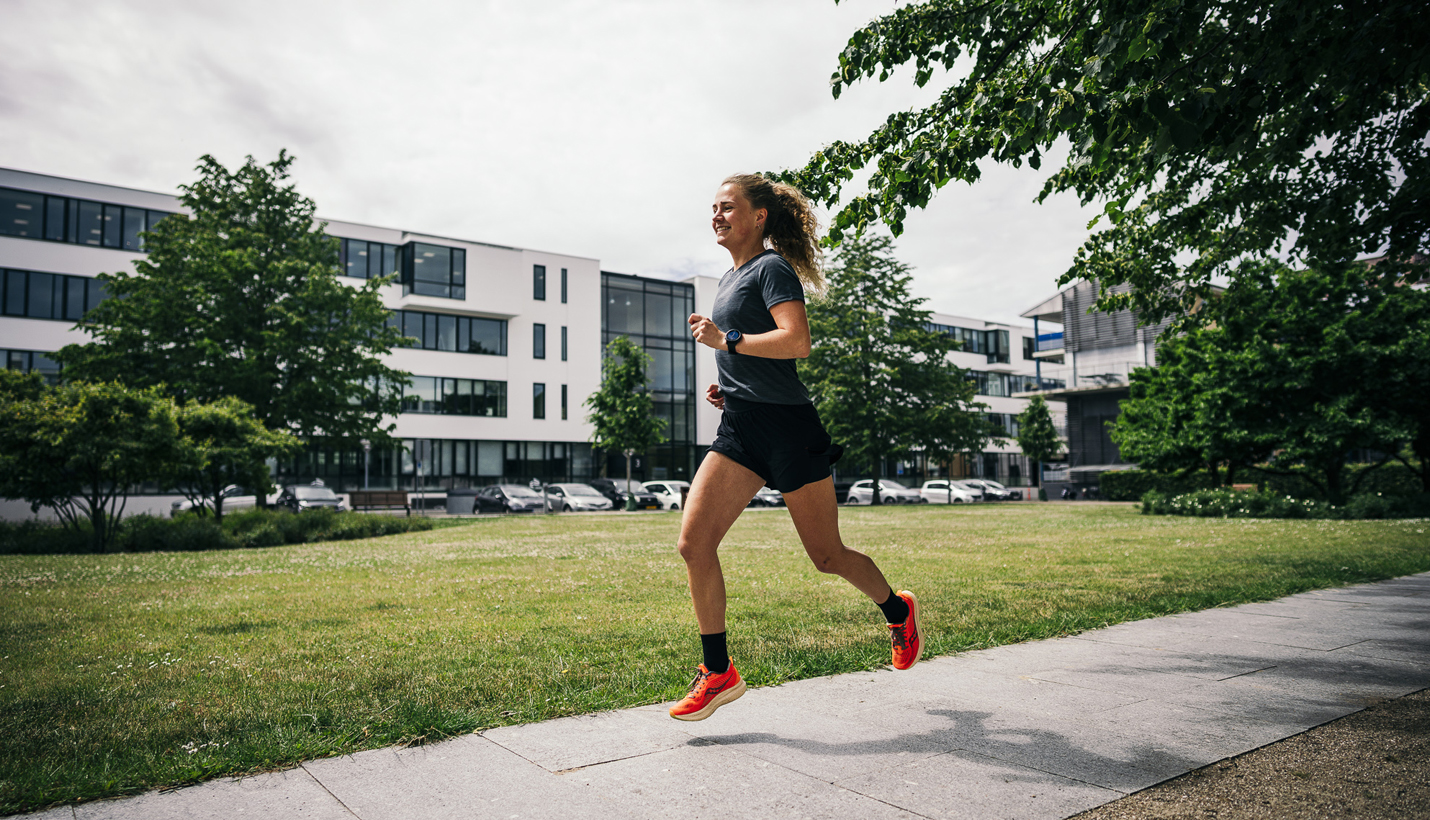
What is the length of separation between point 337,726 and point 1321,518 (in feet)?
74.7

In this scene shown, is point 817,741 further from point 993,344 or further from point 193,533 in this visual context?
point 993,344

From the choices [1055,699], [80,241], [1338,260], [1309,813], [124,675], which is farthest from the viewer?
[80,241]

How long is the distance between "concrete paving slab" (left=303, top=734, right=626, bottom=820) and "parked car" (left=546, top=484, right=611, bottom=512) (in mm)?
34197

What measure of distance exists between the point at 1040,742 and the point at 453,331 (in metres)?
47.3

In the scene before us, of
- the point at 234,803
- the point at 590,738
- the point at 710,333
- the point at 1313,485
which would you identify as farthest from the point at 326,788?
the point at 1313,485

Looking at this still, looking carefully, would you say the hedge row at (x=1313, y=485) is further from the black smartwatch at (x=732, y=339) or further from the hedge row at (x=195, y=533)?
the black smartwatch at (x=732, y=339)

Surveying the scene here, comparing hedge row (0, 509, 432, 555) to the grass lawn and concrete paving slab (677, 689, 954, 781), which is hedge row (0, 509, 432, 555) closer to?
the grass lawn

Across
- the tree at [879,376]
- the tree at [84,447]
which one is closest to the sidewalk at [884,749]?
the tree at [84,447]

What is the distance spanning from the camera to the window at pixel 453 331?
4625 centimetres

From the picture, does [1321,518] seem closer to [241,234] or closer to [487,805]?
[487,805]

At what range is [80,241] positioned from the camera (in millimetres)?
38062

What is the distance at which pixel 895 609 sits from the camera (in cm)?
382

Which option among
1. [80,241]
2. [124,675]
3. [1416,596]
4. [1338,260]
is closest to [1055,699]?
[124,675]

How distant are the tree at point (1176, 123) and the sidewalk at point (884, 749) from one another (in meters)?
2.47
